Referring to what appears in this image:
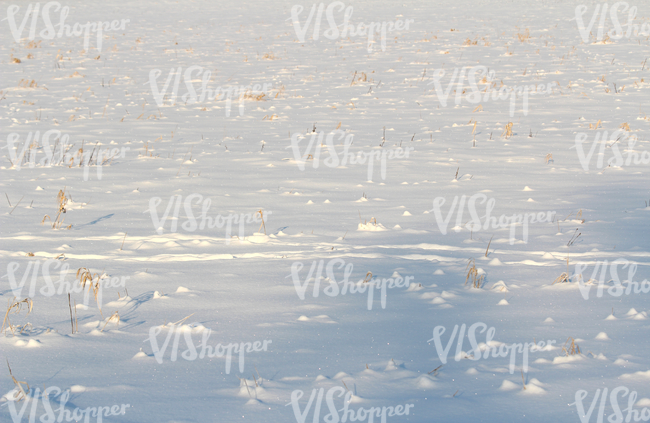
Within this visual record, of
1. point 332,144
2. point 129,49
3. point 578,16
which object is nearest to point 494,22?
point 578,16

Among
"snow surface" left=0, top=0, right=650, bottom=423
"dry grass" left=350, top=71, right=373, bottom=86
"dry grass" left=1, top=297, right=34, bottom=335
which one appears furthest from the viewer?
"dry grass" left=350, top=71, right=373, bottom=86

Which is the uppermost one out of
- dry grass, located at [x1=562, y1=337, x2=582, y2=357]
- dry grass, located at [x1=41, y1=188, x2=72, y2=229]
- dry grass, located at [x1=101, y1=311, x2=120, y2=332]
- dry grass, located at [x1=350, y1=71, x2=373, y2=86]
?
dry grass, located at [x1=350, y1=71, x2=373, y2=86]

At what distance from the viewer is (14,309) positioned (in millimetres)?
3555

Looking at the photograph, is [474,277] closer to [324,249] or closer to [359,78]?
[324,249]

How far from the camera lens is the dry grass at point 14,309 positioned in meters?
3.27

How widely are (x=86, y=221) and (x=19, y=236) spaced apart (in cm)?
63

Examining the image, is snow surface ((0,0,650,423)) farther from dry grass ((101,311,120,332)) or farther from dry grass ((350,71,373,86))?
dry grass ((350,71,373,86))

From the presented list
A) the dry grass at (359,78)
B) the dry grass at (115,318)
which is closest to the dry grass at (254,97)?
the dry grass at (359,78)

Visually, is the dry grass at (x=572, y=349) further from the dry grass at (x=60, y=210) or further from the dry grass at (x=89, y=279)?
the dry grass at (x=60, y=210)

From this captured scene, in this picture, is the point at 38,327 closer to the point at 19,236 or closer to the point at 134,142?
the point at 19,236

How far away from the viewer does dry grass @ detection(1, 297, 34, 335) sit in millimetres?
3268

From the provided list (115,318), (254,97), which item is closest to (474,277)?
(115,318)

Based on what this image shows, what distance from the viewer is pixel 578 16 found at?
23.4 meters

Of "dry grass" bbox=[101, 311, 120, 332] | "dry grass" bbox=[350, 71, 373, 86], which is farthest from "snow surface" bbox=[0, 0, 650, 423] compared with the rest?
"dry grass" bbox=[350, 71, 373, 86]
